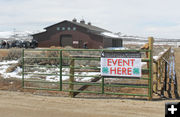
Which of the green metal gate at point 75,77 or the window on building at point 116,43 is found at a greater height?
the window on building at point 116,43

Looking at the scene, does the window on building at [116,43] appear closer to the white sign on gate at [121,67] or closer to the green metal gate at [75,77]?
the green metal gate at [75,77]

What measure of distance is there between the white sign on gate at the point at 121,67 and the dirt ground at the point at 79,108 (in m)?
0.92

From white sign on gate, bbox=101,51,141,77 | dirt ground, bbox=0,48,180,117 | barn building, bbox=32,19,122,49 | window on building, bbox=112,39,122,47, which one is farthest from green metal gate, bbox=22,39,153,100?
window on building, bbox=112,39,122,47

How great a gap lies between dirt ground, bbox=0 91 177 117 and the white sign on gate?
919 mm

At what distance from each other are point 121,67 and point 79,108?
221 cm

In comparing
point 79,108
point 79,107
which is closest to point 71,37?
point 79,107

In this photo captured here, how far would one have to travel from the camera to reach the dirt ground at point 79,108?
6.66 meters

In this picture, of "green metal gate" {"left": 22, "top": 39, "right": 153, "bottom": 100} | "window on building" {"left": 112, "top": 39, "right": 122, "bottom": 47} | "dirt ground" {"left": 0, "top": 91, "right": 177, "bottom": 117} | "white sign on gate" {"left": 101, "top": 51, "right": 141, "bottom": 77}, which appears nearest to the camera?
"dirt ground" {"left": 0, "top": 91, "right": 177, "bottom": 117}

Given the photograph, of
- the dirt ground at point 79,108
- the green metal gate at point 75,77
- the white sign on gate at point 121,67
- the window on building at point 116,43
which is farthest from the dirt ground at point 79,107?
the window on building at point 116,43

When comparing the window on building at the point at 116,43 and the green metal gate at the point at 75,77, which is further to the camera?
the window on building at the point at 116,43

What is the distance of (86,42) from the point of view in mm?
49344

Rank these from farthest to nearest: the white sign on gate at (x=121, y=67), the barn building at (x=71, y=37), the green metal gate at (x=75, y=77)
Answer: the barn building at (x=71, y=37)
the green metal gate at (x=75, y=77)
the white sign on gate at (x=121, y=67)

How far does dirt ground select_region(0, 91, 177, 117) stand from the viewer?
6.66 m

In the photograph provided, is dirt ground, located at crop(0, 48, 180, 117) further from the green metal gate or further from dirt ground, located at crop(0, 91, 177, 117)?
the green metal gate
